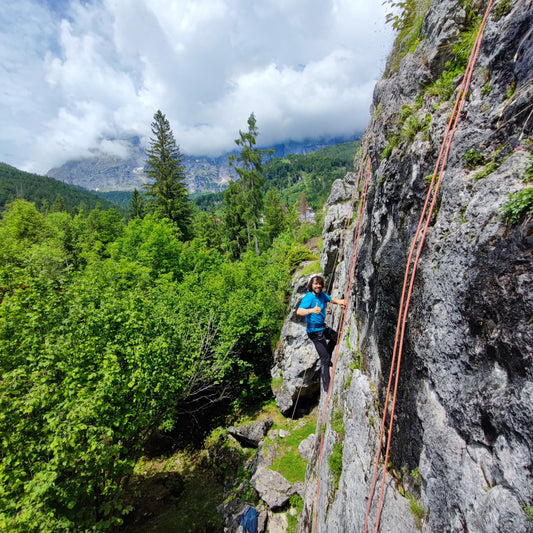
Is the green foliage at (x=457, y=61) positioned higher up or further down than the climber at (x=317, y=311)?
higher up

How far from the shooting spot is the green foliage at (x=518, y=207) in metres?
2.29

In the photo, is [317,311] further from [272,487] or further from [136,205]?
[136,205]

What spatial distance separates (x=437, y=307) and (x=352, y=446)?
3185 mm

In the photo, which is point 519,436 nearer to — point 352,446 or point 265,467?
point 352,446

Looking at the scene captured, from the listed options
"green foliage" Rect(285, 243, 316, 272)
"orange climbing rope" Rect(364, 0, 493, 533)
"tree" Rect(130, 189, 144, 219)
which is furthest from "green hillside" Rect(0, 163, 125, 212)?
"orange climbing rope" Rect(364, 0, 493, 533)

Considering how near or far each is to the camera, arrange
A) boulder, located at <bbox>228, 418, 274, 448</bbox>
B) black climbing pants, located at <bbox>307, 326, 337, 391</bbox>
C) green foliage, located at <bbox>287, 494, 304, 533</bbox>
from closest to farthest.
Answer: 1. black climbing pants, located at <bbox>307, 326, 337, 391</bbox>
2. green foliage, located at <bbox>287, 494, 304, 533</bbox>
3. boulder, located at <bbox>228, 418, 274, 448</bbox>

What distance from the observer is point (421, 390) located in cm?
329

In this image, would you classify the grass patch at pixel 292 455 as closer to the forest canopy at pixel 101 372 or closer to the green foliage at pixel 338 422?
the forest canopy at pixel 101 372

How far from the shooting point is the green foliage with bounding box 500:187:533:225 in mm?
2291

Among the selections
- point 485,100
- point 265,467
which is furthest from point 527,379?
point 265,467

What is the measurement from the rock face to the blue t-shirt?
148cm

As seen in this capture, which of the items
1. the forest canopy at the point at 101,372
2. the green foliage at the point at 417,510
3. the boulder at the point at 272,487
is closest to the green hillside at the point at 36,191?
the forest canopy at the point at 101,372

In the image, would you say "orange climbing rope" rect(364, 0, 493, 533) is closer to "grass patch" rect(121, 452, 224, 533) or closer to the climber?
the climber

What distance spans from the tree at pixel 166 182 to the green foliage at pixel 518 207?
2988 cm
